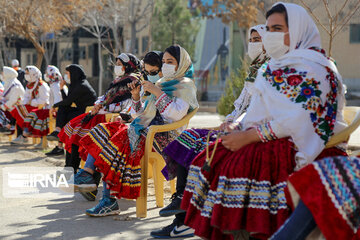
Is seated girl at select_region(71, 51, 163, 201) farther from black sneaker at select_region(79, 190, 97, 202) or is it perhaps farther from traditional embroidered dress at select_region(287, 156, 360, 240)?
traditional embroidered dress at select_region(287, 156, 360, 240)

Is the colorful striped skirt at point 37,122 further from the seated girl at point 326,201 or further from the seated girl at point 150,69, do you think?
the seated girl at point 326,201

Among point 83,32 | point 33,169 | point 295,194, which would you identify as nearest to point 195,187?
point 295,194

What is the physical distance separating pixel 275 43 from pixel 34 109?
7.66m

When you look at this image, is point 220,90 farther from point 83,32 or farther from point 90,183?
point 90,183

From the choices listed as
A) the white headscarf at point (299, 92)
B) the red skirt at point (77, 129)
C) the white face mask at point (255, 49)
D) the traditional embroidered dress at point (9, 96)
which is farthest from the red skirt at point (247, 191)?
the traditional embroidered dress at point (9, 96)

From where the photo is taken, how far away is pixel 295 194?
8.40ft

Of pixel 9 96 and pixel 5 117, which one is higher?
pixel 9 96

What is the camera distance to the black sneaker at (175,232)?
12.8ft

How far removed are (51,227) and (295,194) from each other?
2.47 metres

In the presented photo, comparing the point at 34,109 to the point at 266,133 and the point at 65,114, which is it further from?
the point at 266,133

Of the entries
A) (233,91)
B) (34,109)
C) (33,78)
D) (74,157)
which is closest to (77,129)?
(74,157)

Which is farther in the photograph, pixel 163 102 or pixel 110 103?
pixel 110 103

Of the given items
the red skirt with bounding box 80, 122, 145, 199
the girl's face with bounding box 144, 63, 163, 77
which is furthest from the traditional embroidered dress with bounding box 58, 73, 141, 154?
the red skirt with bounding box 80, 122, 145, 199

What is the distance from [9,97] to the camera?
36.0ft
